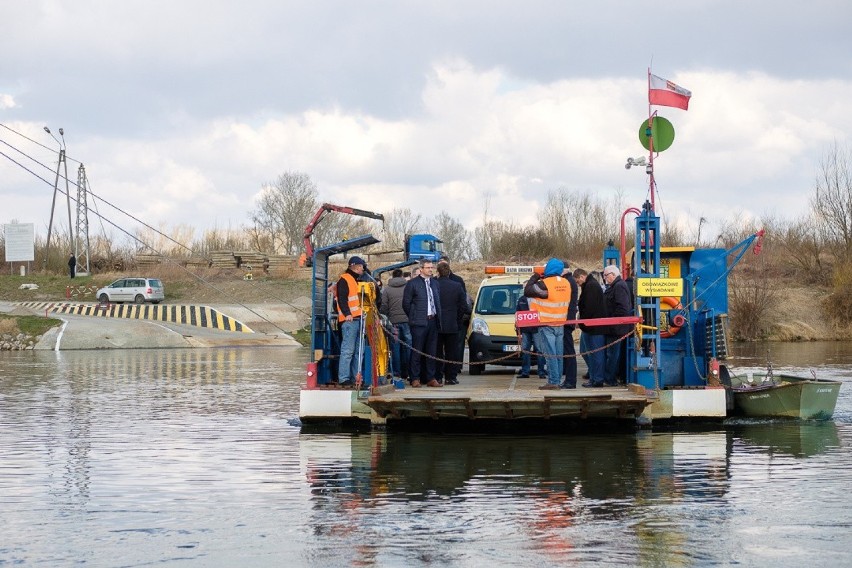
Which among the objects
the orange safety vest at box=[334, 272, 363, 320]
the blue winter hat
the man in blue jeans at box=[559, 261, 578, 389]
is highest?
the blue winter hat

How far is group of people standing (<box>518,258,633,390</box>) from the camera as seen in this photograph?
637 inches

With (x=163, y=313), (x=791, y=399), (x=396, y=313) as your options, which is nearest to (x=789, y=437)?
(x=791, y=399)

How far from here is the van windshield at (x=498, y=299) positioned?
21.6m

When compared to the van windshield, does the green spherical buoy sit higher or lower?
higher

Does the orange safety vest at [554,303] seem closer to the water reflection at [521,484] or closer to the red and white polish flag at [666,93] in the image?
the water reflection at [521,484]

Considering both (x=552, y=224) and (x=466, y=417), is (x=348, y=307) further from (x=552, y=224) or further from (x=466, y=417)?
(x=552, y=224)

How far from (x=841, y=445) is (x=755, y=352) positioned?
24.3 m

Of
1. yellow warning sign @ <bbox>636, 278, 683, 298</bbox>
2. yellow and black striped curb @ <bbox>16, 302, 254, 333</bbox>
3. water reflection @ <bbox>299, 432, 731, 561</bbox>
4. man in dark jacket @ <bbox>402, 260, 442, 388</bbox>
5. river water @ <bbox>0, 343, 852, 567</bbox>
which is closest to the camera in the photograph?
river water @ <bbox>0, 343, 852, 567</bbox>

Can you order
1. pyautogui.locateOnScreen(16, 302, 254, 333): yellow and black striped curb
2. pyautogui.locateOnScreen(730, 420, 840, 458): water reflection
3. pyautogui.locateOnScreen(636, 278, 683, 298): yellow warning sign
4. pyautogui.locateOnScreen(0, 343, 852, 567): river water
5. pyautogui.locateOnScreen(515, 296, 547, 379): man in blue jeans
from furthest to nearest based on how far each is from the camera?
1. pyautogui.locateOnScreen(16, 302, 254, 333): yellow and black striped curb
2. pyautogui.locateOnScreen(515, 296, 547, 379): man in blue jeans
3. pyautogui.locateOnScreen(636, 278, 683, 298): yellow warning sign
4. pyautogui.locateOnScreen(730, 420, 840, 458): water reflection
5. pyautogui.locateOnScreen(0, 343, 852, 567): river water

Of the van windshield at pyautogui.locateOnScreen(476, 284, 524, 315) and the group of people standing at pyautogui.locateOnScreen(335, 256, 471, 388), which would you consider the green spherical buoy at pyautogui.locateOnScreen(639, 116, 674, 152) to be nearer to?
the group of people standing at pyautogui.locateOnScreen(335, 256, 471, 388)

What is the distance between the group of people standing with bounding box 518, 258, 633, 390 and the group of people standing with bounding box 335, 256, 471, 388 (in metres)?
1.28

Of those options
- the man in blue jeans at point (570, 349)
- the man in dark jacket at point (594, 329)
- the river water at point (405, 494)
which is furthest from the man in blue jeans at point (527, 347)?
the river water at point (405, 494)

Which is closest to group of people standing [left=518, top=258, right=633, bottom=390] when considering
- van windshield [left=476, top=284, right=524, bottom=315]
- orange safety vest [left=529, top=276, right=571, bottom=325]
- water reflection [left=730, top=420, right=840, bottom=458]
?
orange safety vest [left=529, top=276, right=571, bottom=325]

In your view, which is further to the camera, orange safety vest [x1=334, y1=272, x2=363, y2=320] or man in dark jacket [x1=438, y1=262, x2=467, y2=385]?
man in dark jacket [x1=438, y1=262, x2=467, y2=385]
